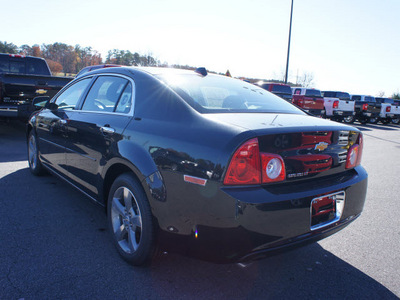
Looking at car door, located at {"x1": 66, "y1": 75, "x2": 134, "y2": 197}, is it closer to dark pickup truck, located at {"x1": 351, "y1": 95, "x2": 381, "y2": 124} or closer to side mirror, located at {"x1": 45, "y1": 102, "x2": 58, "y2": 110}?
side mirror, located at {"x1": 45, "y1": 102, "x2": 58, "y2": 110}

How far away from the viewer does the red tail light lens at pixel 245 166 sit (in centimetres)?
194

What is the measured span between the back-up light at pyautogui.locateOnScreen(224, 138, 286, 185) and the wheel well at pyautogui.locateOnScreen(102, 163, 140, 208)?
92cm

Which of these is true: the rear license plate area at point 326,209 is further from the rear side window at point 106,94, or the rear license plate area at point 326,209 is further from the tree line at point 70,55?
the tree line at point 70,55

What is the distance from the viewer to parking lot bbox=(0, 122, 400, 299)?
2.25 metres

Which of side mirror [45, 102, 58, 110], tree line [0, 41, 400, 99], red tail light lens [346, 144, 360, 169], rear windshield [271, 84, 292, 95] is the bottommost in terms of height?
red tail light lens [346, 144, 360, 169]

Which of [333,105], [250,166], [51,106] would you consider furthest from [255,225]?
[333,105]

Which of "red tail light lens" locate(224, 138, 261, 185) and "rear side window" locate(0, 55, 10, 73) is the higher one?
"rear side window" locate(0, 55, 10, 73)

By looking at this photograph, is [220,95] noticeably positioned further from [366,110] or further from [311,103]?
[366,110]

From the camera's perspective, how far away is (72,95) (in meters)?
3.88

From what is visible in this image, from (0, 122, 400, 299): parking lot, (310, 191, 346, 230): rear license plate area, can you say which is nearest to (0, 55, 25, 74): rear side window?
(0, 122, 400, 299): parking lot

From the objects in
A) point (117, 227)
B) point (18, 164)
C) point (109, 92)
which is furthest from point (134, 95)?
point (18, 164)

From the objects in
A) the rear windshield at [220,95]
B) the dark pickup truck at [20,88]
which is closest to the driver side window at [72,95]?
the rear windshield at [220,95]

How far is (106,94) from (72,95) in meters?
0.93

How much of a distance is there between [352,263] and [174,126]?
76.9 inches
